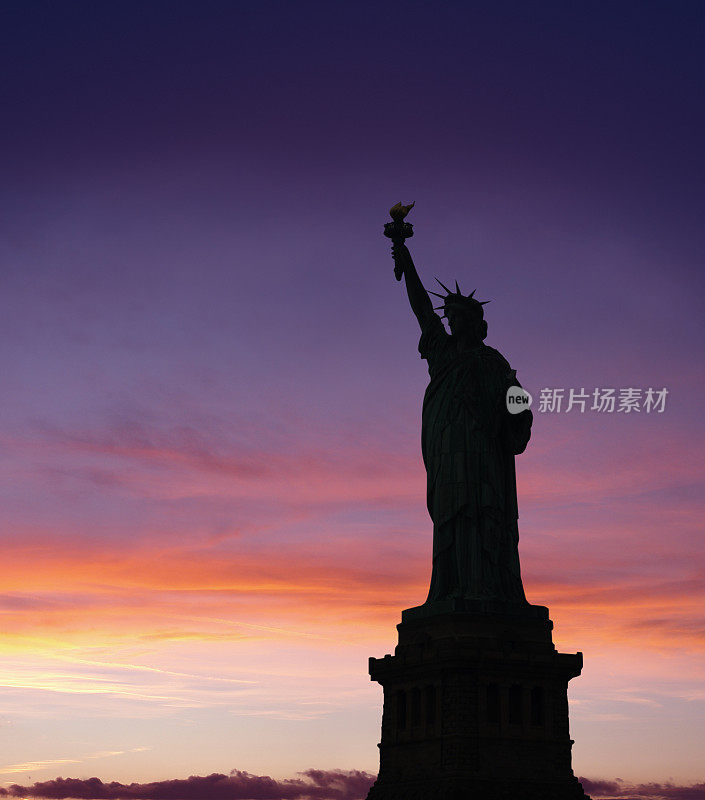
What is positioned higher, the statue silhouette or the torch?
the torch

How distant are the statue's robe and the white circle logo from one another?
14 centimetres

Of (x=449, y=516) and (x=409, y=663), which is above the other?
(x=449, y=516)

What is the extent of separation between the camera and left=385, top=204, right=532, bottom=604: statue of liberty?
36812 mm

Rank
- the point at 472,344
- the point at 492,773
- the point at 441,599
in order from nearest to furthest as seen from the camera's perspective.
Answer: the point at 492,773 < the point at 441,599 < the point at 472,344

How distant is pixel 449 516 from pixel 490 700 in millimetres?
5125

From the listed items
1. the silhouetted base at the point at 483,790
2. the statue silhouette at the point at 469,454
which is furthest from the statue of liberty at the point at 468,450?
the silhouetted base at the point at 483,790

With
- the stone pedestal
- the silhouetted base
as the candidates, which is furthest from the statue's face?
the silhouetted base

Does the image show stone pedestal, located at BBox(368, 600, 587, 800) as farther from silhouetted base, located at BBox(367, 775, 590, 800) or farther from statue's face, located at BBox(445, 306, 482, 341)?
statue's face, located at BBox(445, 306, 482, 341)

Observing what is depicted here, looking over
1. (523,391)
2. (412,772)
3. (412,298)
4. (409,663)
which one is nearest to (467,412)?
(523,391)

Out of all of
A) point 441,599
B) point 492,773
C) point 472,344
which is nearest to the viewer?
point 492,773

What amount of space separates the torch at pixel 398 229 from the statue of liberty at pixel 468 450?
0.12 meters

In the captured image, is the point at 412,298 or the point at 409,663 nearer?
the point at 409,663

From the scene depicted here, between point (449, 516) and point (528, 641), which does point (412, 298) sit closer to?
point (449, 516)

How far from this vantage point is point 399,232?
40.6 m
